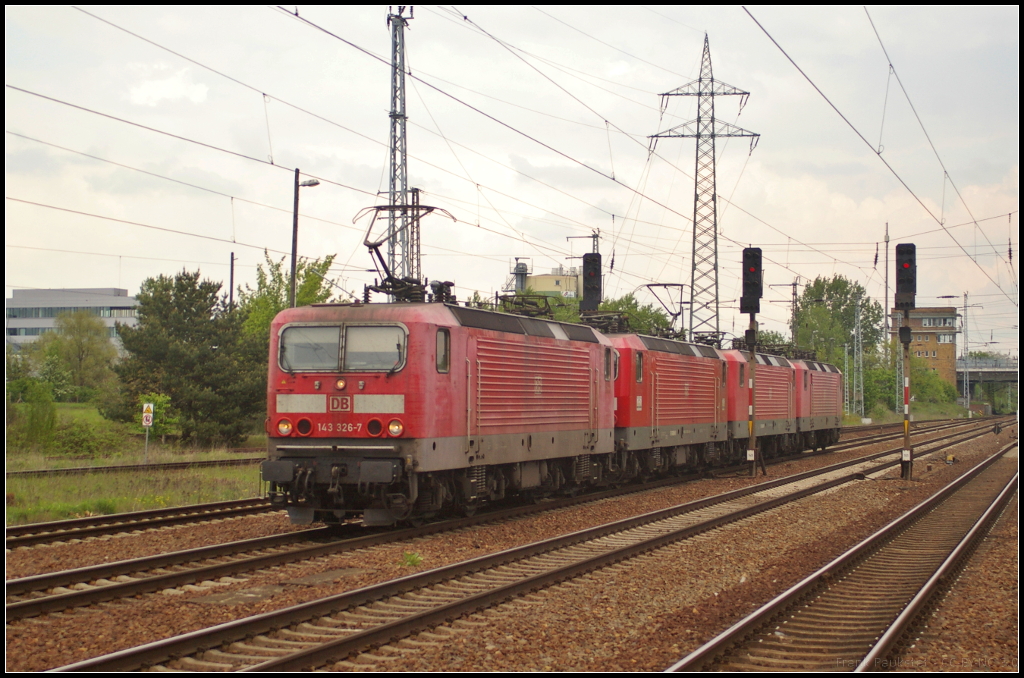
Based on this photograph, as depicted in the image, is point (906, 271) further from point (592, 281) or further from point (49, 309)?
point (49, 309)

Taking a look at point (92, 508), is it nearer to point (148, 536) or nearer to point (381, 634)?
point (148, 536)

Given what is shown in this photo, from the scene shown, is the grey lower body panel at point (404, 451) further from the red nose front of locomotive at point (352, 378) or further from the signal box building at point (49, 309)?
the signal box building at point (49, 309)

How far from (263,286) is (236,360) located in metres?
8.31

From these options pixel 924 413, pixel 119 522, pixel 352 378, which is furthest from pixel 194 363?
pixel 924 413

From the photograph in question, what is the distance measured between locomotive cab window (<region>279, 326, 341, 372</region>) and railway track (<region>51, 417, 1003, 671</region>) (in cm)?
411

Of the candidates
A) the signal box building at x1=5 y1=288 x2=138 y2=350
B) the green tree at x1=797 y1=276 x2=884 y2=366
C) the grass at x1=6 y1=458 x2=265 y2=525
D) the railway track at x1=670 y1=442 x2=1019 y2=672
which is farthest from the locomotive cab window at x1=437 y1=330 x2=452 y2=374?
the signal box building at x1=5 y1=288 x2=138 y2=350

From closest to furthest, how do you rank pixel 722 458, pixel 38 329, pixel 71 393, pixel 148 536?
pixel 148 536
pixel 722 458
pixel 71 393
pixel 38 329

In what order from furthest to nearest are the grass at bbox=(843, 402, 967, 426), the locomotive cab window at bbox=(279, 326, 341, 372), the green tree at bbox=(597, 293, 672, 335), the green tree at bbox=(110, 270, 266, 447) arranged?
1. the grass at bbox=(843, 402, 967, 426)
2. the green tree at bbox=(597, 293, 672, 335)
3. the green tree at bbox=(110, 270, 266, 447)
4. the locomotive cab window at bbox=(279, 326, 341, 372)

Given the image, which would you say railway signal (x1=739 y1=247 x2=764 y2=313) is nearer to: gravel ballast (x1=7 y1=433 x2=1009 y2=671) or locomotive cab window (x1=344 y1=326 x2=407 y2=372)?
gravel ballast (x1=7 y1=433 x2=1009 y2=671)

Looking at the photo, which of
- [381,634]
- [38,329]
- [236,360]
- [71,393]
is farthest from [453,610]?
[38,329]

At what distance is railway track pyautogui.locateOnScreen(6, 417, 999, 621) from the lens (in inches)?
363

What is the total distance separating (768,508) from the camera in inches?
728

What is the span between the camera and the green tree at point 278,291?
1384 inches

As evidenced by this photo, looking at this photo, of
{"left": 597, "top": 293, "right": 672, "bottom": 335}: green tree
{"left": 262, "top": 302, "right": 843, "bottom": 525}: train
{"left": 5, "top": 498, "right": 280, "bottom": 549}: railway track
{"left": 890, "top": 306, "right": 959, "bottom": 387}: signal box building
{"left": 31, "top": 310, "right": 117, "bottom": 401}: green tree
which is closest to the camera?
{"left": 5, "top": 498, "right": 280, "bottom": 549}: railway track
